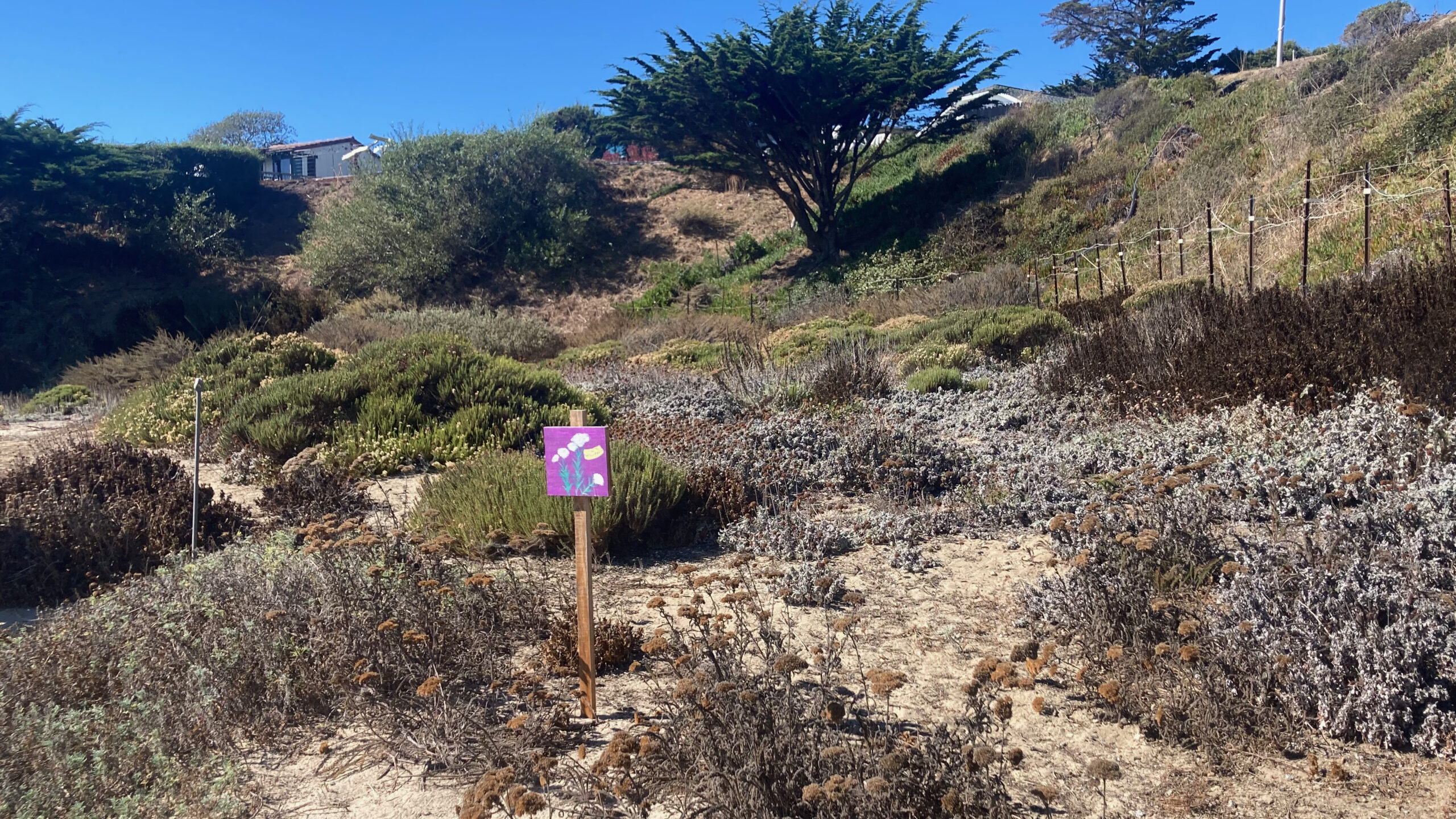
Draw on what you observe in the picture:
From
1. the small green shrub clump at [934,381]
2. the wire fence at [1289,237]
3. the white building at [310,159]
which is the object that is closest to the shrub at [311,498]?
the small green shrub clump at [934,381]

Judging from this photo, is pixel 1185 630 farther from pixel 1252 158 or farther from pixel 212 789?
pixel 1252 158

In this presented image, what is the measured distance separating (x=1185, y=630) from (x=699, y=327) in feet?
52.2

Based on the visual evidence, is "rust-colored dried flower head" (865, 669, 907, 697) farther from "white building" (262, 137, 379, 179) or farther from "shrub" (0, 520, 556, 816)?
"white building" (262, 137, 379, 179)

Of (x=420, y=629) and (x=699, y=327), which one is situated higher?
(x=699, y=327)

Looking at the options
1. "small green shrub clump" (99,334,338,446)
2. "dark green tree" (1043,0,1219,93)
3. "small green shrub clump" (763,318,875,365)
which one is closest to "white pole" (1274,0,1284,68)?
"dark green tree" (1043,0,1219,93)

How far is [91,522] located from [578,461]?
3.34 metres

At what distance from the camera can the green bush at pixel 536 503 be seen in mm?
4840

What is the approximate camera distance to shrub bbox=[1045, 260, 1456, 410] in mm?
5512

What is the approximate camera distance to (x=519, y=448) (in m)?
7.54

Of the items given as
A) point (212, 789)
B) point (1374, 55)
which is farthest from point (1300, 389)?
point (1374, 55)

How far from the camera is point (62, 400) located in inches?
548

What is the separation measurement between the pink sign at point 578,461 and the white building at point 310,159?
156 ft

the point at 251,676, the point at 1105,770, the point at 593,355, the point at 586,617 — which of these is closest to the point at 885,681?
the point at 1105,770

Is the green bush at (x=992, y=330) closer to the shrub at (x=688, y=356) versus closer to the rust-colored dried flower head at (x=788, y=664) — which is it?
the shrub at (x=688, y=356)
